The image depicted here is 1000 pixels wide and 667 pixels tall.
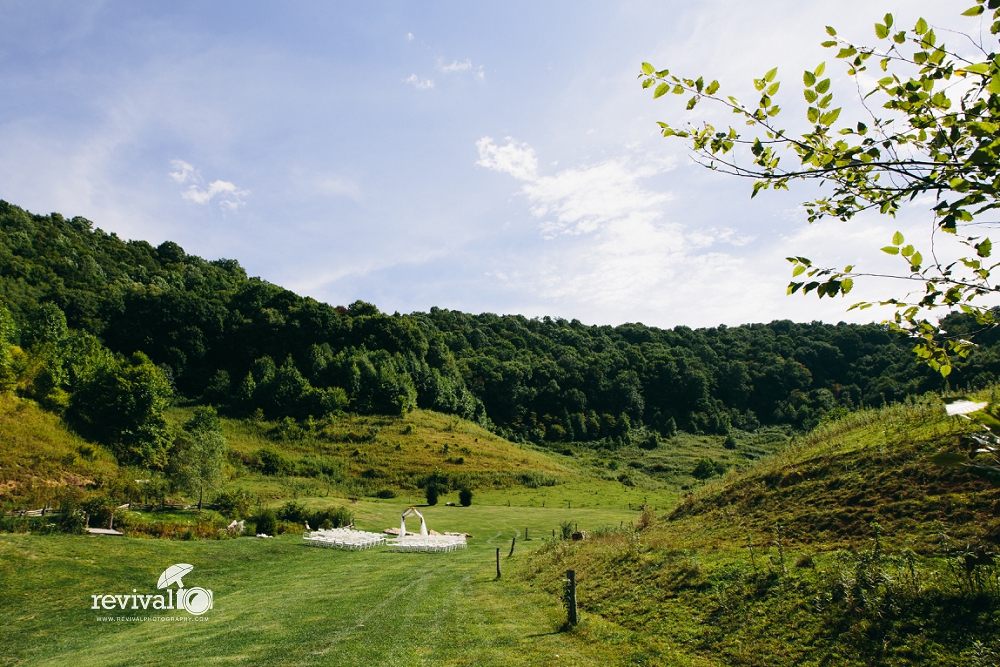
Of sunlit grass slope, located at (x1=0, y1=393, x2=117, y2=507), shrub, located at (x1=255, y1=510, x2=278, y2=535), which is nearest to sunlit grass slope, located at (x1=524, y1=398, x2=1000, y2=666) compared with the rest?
shrub, located at (x1=255, y1=510, x2=278, y2=535)

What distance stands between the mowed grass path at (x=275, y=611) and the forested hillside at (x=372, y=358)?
23.3 meters

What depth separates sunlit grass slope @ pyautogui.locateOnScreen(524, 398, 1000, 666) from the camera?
7.08 m

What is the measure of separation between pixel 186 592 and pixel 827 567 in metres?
17.0

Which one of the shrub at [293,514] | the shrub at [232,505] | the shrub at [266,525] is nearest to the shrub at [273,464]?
the shrub at [293,514]

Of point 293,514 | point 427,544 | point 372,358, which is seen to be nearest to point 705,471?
point 427,544

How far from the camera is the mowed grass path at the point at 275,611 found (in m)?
9.31

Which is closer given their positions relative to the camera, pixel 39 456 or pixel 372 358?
pixel 39 456

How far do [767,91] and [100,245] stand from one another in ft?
507

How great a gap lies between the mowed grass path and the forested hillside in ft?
76.3

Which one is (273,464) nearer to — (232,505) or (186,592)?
(232,505)

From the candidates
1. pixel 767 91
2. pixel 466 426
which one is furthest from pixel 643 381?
pixel 767 91

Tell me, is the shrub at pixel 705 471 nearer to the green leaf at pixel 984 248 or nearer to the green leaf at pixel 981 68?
the green leaf at pixel 984 248

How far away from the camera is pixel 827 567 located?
945cm

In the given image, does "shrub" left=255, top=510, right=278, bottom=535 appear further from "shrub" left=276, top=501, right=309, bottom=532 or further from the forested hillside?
the forested hillside
